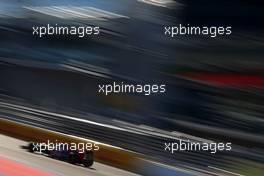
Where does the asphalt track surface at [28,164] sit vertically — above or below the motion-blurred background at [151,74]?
below

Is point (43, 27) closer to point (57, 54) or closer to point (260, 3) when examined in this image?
point (57, 54)

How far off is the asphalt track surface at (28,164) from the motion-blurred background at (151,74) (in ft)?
0.51

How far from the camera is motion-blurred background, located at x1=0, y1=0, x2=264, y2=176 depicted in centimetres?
213

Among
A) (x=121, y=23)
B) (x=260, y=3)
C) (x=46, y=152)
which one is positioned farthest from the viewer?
(x=46, y=152)

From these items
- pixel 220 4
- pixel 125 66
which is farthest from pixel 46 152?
pixel 220 4

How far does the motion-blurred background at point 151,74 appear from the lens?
83.7 inches

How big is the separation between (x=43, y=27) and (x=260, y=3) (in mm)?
934

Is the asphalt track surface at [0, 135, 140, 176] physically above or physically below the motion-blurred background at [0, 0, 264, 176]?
below

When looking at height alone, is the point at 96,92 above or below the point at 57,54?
below

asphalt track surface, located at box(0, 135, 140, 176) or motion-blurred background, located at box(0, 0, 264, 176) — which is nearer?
motion-blurred background, located at box(0, 0, 264, 176)

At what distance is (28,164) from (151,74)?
742mm

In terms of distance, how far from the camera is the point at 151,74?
2209mm

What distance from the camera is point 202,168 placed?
2.19 m

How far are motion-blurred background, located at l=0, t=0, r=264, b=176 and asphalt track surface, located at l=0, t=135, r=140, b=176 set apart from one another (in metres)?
0.16
